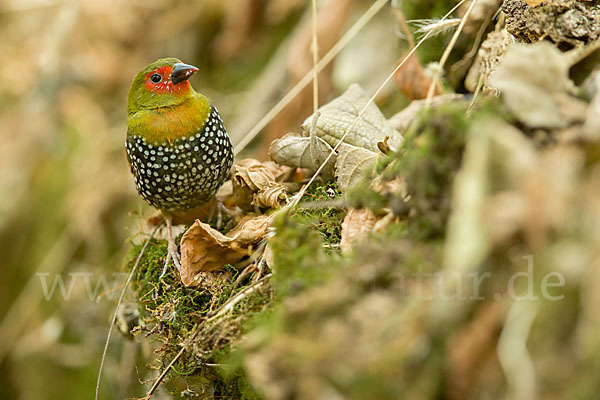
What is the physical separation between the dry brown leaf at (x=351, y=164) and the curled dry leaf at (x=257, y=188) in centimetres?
22

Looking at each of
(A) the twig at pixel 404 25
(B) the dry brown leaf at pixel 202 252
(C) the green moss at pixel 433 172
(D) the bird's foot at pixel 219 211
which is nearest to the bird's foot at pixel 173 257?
(B) the dry brown leaf at pixel 202 252

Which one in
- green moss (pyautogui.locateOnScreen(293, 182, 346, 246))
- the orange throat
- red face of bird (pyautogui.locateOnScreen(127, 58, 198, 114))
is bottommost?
green moss (pyautogui.locateOnScreen(293, 182, 346, 246))

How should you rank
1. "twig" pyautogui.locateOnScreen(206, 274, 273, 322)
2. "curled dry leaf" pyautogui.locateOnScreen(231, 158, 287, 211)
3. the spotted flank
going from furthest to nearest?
the spotted flank
"curled dry leaf" pyautogui.locateOnScreen(231, 158, 287, 211)
"twig" pyautogui.locateOnScreen(206, 274, 273, 322)

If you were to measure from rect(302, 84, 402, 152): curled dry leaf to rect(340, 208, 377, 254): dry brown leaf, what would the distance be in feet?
1.73

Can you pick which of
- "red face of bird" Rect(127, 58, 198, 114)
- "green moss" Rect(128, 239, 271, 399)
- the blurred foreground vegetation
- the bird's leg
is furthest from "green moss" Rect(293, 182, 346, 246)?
"red face of bird" Rect(127, 58, 198, 114)

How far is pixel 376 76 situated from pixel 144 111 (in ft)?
7.00

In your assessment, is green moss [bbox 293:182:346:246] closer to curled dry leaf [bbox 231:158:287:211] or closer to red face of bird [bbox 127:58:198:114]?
curled dry leaf [bbox 231:158:287:211]

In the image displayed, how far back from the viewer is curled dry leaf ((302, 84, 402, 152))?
2027 mm

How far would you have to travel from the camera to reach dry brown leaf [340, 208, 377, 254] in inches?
58.0

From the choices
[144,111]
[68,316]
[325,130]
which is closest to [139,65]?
[68,316]

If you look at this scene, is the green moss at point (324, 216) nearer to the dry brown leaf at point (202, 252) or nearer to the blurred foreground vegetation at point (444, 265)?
the blurred foreground vegetation at point (444, 265)

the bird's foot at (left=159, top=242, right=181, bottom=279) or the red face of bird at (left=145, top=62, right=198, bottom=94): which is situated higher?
the red face of bird at (left=145, top=62, right=198, bottom=94)

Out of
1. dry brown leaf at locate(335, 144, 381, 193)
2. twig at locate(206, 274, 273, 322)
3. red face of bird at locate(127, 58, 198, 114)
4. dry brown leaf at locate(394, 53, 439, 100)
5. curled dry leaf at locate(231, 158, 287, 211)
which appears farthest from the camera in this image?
dry brown leaf at locate(394, 53, 439, 100)

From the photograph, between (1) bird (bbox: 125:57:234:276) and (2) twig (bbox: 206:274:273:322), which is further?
(1) bird (bbox: 125:57:234:276)
